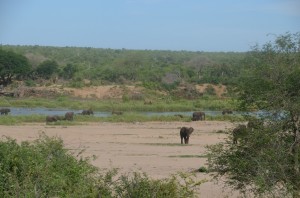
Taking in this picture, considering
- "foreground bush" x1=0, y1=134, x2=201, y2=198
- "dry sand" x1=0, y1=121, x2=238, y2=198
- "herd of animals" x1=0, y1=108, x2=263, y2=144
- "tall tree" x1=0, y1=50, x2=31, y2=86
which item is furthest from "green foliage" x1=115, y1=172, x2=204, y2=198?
"tall tree" x1=0, y1=50, x2=31, y2=86

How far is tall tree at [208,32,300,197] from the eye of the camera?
36.7ft

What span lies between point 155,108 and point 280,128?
4733 centimetres

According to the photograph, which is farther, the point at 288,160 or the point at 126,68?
the point at 126,68

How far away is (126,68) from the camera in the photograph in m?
87.8

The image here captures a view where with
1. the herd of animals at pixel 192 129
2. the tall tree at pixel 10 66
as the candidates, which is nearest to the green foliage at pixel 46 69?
the tall tree at pixel 10 66

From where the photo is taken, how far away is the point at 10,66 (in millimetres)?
69875

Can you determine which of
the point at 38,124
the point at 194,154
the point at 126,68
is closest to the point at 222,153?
the point at 194,154

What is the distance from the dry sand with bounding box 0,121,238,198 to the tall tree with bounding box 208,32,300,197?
206 cm

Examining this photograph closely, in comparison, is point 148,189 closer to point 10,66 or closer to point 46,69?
point 10,66

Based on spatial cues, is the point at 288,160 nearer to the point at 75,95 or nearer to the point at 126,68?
the point at 75,95

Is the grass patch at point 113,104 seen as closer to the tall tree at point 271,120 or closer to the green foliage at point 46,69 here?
the green foliage at point 46,69

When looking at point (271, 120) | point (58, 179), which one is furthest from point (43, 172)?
point (271, 120)

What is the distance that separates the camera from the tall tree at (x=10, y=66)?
69.2 metres

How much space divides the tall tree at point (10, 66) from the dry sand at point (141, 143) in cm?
3065
